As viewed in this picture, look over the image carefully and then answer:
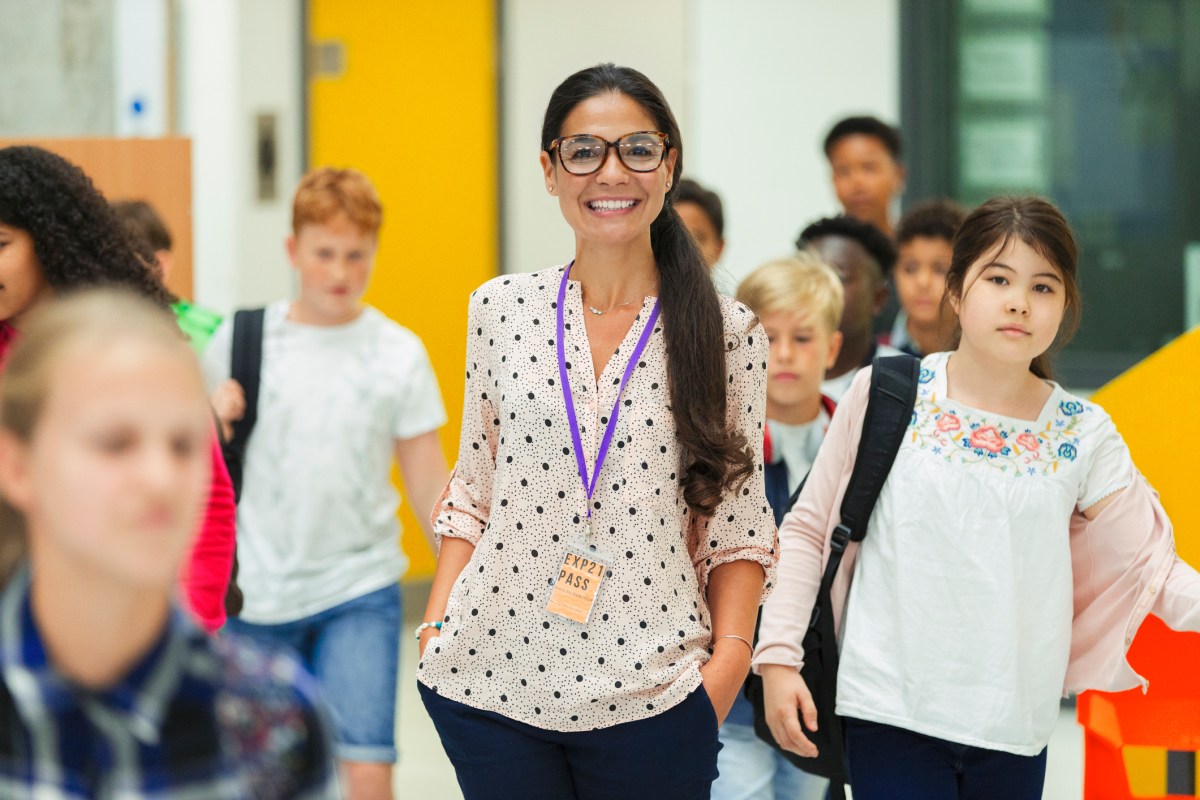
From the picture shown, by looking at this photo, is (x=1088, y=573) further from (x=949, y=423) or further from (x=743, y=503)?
(x=743, y=503)

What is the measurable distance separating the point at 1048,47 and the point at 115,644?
5690 millimetres

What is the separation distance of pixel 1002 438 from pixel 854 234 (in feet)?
5.90

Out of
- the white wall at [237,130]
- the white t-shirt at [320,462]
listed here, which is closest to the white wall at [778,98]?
the white wall at [237,130]

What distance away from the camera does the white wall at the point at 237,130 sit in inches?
252

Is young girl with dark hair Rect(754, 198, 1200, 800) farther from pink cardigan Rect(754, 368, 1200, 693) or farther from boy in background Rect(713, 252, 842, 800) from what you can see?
boy in background Rect(713, 252, 842, 800)

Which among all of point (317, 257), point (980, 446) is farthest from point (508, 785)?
point (317, 257)

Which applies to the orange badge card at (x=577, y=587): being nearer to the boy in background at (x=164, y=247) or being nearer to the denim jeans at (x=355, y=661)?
the denim jeans at (x=355, y=661)

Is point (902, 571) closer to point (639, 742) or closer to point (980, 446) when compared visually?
point (980, 446)

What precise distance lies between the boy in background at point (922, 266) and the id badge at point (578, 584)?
7.15 ft

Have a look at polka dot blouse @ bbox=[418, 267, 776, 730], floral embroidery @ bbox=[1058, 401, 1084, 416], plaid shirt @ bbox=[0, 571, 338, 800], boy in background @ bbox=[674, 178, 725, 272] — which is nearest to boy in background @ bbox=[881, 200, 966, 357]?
boy in background @ bbox=[674, 178, 725, 272]

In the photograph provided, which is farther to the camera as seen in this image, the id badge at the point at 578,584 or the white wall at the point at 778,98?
the white wall at the point at 778,98

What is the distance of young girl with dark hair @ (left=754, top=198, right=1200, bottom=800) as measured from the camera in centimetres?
258

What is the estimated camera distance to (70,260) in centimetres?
245

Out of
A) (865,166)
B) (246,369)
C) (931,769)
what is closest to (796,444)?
(931,769)
